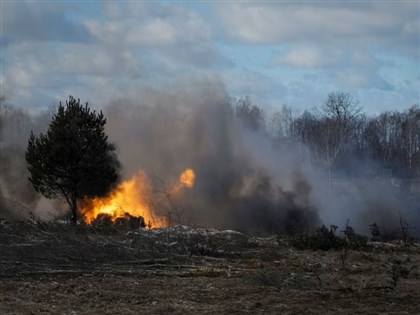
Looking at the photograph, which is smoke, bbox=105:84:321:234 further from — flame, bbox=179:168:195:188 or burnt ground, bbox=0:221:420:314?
burnt ground, bbox=0:221:420:314

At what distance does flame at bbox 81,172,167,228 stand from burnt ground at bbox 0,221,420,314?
12267 millimetres

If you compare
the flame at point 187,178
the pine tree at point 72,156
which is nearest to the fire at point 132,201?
the flame at point 187,178

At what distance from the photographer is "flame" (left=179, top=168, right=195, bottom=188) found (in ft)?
114

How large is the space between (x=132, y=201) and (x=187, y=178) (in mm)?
4144

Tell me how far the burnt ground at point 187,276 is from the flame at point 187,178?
1748cm

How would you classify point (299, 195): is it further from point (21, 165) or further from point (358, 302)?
point (358, 302)

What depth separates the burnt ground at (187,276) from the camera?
9203 millimetres

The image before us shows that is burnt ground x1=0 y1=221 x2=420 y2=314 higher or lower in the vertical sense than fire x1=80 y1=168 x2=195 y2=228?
lower

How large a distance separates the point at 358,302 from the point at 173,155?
27.1 metres

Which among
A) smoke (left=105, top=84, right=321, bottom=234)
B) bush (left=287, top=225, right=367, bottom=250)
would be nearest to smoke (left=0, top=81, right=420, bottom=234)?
smoke (left=105, top=84, right=321, bottom=234)

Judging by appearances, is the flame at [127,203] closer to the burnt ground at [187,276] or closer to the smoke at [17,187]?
the smoke at [17,187]

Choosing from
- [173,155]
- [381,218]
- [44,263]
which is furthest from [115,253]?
[381,218]

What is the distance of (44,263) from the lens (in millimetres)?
12367

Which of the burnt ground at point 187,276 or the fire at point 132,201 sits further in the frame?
the fire at point 132,201
